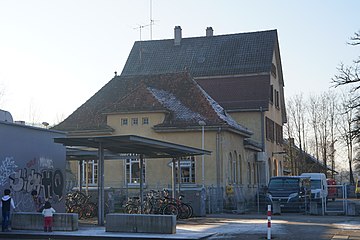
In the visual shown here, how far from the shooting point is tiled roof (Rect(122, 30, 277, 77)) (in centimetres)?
4969

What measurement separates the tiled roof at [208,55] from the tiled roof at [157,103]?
819cm

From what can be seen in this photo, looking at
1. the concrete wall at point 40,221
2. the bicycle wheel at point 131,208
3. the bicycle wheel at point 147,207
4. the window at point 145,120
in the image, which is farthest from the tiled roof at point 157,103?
the concrete wall at point 40,221

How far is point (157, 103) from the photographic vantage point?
38.6 metres

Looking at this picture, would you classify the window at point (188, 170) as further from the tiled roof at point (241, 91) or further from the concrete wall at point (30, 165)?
the concrete wall at point (30, 165)

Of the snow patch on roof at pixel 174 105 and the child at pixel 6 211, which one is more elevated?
the snow patch on roof at pixel 174 105

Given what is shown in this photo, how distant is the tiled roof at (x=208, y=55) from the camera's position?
49.7 m

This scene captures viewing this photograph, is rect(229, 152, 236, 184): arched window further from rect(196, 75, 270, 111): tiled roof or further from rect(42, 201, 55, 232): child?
rect(42, 201, 55, 232): child

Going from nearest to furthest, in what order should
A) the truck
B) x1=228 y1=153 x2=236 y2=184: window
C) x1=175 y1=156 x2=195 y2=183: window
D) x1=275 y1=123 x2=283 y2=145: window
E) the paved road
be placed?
the paved road < the truck < x1=175 y1=156 x2=195 y2=183: window < x1=228 y1=153 x2=236 y2=184: window < x1=275 y1=123 x2=283 y2=145: window

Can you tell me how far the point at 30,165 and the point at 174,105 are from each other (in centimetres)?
1575

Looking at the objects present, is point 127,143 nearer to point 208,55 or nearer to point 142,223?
point 142,223

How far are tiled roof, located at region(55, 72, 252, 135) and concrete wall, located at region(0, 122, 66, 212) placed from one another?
1130 centimetres

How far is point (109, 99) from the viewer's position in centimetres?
4322

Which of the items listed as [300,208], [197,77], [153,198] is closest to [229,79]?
[197,77]

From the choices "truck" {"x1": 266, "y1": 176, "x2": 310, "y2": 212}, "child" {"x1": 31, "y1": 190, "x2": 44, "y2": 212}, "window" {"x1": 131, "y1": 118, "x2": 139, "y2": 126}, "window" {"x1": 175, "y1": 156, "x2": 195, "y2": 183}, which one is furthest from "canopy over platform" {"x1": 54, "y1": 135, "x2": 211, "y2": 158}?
"window" {"x1": 131, "y1": 118, "x2": 139, "y2": 126}
